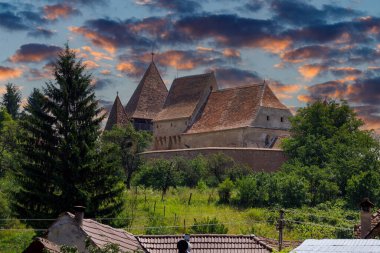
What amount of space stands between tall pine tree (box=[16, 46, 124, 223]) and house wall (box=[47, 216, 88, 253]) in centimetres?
1300

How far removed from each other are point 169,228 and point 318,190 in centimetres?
1266

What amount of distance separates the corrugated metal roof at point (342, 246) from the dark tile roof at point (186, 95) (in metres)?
54.4

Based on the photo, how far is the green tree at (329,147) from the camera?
155 ft

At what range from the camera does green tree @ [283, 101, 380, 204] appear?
47156 millimetres

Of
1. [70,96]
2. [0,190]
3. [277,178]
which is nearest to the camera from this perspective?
[70,96]

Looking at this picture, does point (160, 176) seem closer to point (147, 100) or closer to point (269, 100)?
point (269, 100)

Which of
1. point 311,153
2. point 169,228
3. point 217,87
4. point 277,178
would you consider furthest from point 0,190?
point 217,87

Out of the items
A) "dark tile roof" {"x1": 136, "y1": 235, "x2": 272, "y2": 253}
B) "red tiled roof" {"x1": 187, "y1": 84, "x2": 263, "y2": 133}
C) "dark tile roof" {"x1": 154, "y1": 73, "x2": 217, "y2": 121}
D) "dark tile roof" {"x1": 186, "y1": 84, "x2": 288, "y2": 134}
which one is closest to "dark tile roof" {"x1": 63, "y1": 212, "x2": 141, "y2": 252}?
"dark tile roof" {"x1": 136, "y1": 235, "x2": 272, "y2": 253}

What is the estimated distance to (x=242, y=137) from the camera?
59.8 metres

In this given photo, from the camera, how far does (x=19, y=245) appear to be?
3197 centimetres

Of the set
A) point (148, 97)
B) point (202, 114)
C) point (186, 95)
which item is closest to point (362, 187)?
point (202, 114)

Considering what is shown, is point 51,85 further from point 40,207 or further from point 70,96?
point 40,207

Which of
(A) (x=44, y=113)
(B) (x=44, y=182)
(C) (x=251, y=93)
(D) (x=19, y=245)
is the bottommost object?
(D) (x=19, y=245)

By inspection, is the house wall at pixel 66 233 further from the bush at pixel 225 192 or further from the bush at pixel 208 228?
the bush at pixel 225 192
